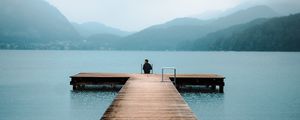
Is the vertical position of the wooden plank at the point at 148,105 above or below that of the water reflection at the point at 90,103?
above

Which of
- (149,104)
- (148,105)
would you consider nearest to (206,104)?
(149,104)

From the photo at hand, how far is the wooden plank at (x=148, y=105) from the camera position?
635 inches

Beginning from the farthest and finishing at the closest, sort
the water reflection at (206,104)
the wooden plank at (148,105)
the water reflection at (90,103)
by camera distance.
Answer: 1. the water reflection at (206,104)
2. the water reflection at (90,103)
3. the wooden plank at (148,105)

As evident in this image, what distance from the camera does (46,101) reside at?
114ft

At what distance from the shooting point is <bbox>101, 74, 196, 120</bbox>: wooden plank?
16141mm

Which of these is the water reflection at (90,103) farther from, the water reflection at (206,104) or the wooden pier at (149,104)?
the water reflection at (206,104)

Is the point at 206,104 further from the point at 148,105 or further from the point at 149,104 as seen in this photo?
the point at 148,105

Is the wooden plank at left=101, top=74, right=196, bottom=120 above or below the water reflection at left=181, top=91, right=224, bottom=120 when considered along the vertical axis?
above

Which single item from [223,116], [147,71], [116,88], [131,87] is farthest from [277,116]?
[116,88]

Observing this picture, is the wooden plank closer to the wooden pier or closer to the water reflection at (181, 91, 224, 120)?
the wooden pier

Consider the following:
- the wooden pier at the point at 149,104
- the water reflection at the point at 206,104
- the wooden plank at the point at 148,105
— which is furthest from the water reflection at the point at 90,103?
the water reflection at the point at 206,104

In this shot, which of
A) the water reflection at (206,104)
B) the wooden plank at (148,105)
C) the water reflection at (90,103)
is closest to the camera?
the wooden plank at (148,105)

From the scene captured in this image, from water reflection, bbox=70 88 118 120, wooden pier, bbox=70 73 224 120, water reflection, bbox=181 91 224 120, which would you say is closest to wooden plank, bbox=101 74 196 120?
wooden pier, bbox=70 73 224 120

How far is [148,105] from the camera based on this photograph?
18.8 m
